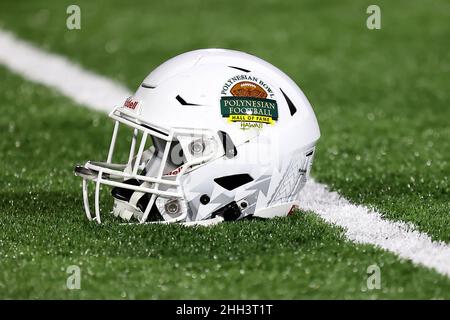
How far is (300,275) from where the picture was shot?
4941 mm

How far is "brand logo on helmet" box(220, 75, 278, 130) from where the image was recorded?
18.4 ft

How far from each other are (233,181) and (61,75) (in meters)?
6.80

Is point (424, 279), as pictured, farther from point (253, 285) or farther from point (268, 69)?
point (268, 69)

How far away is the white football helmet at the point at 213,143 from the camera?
555 centimetres

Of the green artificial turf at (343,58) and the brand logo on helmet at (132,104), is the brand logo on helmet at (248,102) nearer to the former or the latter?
the brand logo on helmet at (132,104)

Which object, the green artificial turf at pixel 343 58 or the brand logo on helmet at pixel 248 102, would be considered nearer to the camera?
the brand logo on helmet at pixel 248 102

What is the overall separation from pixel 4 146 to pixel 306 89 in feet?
12.1

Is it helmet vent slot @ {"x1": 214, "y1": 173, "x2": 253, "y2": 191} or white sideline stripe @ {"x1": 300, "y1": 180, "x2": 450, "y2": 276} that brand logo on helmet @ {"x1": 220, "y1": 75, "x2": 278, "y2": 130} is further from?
white sideline stripe @ {"x1": 300, "y1": 180, "x2": 450, "y2": 276}

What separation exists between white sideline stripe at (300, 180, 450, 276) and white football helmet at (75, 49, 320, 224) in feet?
1.58

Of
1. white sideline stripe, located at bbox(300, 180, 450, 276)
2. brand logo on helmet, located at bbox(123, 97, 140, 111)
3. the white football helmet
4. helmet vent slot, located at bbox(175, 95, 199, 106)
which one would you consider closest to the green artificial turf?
white sideline stripe, located at bbox(300, 180, 450, 276)

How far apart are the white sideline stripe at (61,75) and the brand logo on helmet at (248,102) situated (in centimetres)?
471

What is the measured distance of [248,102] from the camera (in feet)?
18.5

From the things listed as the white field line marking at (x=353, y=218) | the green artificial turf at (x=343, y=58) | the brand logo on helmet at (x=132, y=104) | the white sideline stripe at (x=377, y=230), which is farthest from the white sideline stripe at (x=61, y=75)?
the brand logo on helmet at (x=132, y=104)
